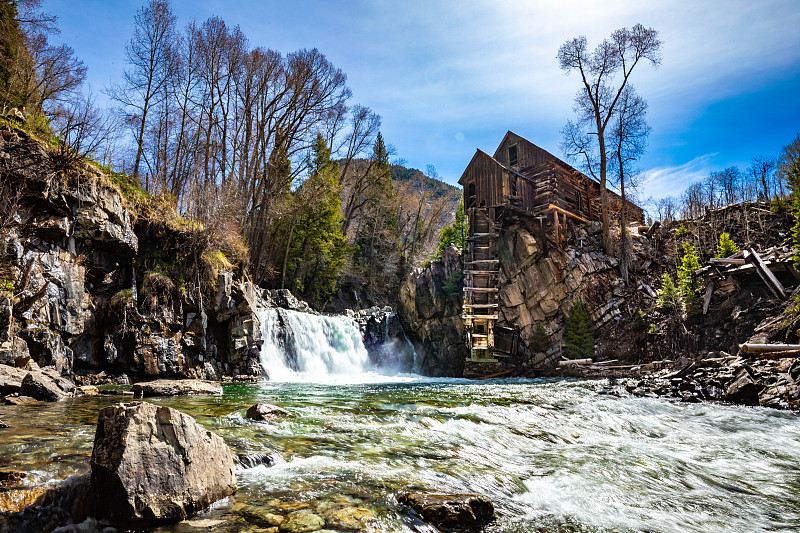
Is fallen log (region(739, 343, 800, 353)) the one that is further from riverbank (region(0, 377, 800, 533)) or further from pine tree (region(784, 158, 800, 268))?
pine tree (region(784, 158, 800, 268))

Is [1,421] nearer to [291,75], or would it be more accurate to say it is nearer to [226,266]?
[226,266]

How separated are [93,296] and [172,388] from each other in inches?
200

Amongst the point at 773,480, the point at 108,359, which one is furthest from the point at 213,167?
the point at 773,480

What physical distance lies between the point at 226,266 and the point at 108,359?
561cm

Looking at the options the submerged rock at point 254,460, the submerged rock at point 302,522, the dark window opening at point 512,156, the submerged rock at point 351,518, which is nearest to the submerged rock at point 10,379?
the submerged rock at point 254,460

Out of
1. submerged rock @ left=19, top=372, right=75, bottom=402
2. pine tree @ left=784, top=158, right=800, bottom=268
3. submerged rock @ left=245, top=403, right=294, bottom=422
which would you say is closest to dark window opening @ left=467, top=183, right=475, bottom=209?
pine tree @ left=784, top=158, right=800, bottom=268

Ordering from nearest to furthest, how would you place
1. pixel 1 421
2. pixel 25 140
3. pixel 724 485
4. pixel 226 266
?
1. pixel 724 485
2. pixel 1 421
3. pixel 25 140
4. pixel 226 266

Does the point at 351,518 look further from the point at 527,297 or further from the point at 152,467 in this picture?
the point at 527,297

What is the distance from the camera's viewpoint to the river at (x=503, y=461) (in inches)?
146

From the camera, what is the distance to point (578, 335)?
874 inches

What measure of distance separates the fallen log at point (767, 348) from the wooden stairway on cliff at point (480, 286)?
42.6 ft

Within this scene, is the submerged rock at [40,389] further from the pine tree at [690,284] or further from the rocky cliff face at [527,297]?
the pine tree at [690,284]

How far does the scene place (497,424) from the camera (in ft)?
24.3

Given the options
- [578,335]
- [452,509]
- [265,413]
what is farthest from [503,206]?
[452,509]
